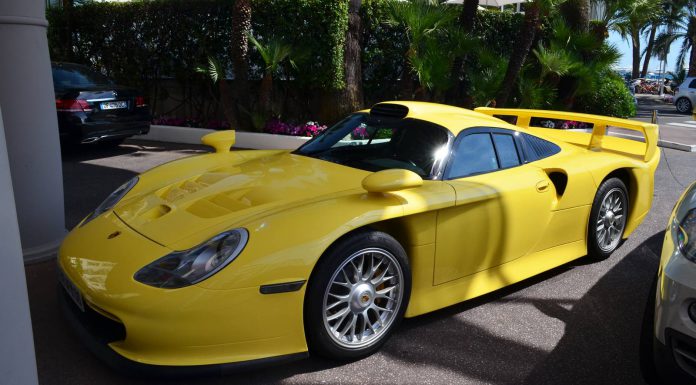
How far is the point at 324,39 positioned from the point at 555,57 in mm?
4461

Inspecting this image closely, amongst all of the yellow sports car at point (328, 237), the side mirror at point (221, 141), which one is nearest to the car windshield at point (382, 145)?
the yellow sports car at point (328, 237)

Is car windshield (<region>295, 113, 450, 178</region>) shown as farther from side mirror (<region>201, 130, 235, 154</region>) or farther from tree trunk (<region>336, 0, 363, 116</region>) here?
tree trunk (<region>336, 0, 363, 116</region>)

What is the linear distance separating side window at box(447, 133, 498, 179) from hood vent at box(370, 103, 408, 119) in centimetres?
46

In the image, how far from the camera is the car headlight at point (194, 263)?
251 cm

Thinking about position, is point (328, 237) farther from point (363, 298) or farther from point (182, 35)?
point (182, 35)

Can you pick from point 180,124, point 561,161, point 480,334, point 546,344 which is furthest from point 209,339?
point 180,124

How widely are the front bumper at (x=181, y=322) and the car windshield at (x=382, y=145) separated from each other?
124cm

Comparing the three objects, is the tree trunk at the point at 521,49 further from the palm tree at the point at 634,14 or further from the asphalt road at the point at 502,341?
the asphalt road at the point at 502,341

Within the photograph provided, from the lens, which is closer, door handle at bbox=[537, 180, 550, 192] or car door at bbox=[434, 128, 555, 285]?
car door at bbox=[434, 128, 555, 285]

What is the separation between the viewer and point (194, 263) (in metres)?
2.56

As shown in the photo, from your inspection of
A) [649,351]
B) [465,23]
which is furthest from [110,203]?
[465,23]

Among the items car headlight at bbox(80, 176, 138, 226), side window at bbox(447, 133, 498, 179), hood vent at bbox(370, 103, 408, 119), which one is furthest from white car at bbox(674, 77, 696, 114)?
car headlight at bbox(80, 176, 138, 226)

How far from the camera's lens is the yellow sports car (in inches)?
98.5

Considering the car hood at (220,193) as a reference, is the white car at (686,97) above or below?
below
